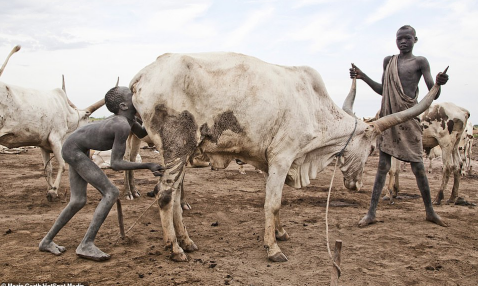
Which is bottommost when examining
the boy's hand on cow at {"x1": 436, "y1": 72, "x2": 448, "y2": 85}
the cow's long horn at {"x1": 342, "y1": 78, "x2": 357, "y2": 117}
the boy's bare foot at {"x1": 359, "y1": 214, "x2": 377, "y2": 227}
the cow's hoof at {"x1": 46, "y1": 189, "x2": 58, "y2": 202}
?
the cow's hoof at {"x1": 46, "y1": 189, "x2": 58, "y2": 202}

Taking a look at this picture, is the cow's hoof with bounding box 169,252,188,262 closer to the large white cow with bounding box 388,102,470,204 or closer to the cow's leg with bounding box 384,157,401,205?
the cow's leg with bounding box 384,157,401,205

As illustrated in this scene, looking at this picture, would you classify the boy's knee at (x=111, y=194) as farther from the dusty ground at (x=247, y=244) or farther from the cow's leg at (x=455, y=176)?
the cow's leg at (x=455, y=176)

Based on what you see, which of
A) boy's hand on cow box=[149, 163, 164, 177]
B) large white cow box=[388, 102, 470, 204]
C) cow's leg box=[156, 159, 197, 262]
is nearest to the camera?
boy's hand on cow box=[149, 163, 164, 177]

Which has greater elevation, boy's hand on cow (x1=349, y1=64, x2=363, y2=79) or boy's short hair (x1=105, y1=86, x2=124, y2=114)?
boy's hand on cow (x1=349, y1=64, x2=363, y2=79)

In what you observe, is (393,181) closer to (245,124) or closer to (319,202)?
(319,202)

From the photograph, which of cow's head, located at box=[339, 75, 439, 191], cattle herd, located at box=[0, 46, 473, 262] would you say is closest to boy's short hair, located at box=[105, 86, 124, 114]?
cattle herd, located at box=[0, 46, 473, 262]

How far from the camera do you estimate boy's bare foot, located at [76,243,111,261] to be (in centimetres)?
427

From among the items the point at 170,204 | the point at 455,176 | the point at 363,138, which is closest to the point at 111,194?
the point at 170,204

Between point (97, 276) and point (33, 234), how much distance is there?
1922mm

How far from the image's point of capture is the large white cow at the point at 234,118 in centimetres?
439

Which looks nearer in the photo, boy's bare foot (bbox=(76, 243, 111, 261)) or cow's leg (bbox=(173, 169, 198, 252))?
boy's bare foot (bbox=(76, 243, 111, 261))

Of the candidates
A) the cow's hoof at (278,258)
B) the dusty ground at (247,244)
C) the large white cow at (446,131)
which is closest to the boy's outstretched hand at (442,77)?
the dusty ground at (247,244)

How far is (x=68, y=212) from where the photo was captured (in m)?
4.51

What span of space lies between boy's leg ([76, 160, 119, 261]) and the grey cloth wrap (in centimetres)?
394
